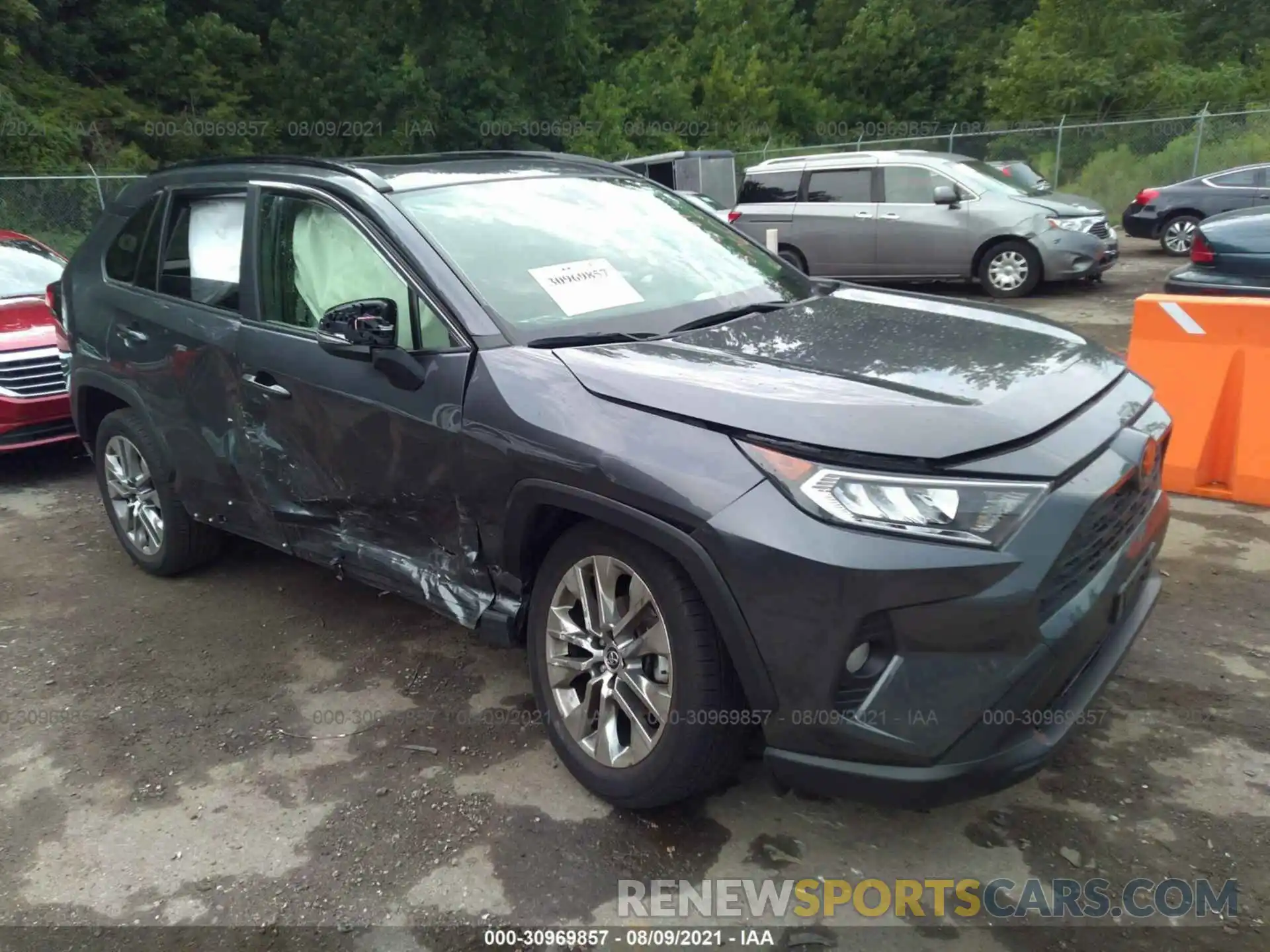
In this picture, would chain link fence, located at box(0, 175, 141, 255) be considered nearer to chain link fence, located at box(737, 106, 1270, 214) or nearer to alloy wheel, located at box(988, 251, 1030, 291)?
alloy wheel, located at box(988, 251, 1030, 291)

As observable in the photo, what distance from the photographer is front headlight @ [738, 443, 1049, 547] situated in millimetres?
2271

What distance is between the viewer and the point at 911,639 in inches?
89.0

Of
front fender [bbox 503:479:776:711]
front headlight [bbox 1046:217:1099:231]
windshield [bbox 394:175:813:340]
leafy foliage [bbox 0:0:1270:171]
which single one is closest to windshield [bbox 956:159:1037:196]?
front headlight [bbox 1046:217:1099:231]

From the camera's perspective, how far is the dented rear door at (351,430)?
3098 millimetres

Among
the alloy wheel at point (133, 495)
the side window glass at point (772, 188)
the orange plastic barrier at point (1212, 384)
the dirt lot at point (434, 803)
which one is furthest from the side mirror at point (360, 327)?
the side window glass at point (772, 188)

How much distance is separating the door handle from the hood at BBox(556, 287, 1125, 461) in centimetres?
123

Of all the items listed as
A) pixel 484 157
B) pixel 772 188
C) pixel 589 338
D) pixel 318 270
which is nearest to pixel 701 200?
pixel 484 157

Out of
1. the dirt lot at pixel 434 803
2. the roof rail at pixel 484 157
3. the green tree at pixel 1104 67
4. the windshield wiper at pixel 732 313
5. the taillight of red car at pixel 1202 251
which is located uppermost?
the green tree at pixel 1104 67

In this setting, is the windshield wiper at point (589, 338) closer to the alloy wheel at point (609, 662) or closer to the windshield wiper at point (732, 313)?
the windshield wiper at point (732, 313)

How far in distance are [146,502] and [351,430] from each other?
1.93 meters

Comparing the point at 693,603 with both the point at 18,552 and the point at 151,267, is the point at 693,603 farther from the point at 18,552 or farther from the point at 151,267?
the point at 18,552

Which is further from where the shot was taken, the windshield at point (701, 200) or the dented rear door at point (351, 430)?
the windshield at point (701, 200)

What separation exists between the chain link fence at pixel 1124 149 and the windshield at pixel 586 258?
17.5 m

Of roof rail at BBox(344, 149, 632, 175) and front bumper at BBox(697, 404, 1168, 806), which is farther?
roof rail at BBox(344, 149, 632, 175)
